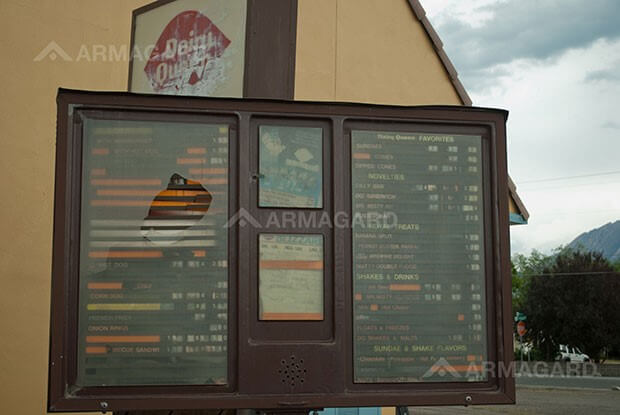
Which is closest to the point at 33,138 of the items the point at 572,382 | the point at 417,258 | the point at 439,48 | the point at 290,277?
the point at 439,48

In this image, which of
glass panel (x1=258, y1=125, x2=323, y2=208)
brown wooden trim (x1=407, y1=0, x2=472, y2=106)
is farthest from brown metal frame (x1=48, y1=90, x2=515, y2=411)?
brown wooden trim (x1=407, y1=0, x2=472, y2=106)

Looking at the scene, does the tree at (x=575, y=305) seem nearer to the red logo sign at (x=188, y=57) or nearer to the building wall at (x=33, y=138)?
the building wall at (x=33, y=138)

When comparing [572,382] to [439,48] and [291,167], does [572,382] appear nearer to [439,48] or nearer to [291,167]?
[439,48]

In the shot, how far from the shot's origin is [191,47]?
10.2 feet

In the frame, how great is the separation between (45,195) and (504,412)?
11932 millimetres

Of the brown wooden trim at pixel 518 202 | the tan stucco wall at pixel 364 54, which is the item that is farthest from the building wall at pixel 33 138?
the brown wooden trim at pixel 518 202

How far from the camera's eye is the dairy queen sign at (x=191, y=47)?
2.79m

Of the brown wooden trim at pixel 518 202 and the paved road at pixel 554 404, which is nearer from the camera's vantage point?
the brown wooden trim at pixel 518 202

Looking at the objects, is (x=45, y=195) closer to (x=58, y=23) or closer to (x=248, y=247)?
(x=58, y=23)

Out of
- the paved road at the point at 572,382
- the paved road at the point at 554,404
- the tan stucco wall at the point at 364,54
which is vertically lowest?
the paved road at the point at 572,382

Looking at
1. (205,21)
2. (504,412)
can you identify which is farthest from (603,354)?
(205,21)

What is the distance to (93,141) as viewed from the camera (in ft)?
6.77

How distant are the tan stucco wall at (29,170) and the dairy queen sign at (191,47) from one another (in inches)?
125

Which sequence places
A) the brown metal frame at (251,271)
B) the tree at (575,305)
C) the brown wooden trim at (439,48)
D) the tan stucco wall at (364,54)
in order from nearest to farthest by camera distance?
the brown metal frame at (251,271)
the tan stucco wall at (364,54)
the brown wooden trim at (439,48)
the tree at (575,305)
